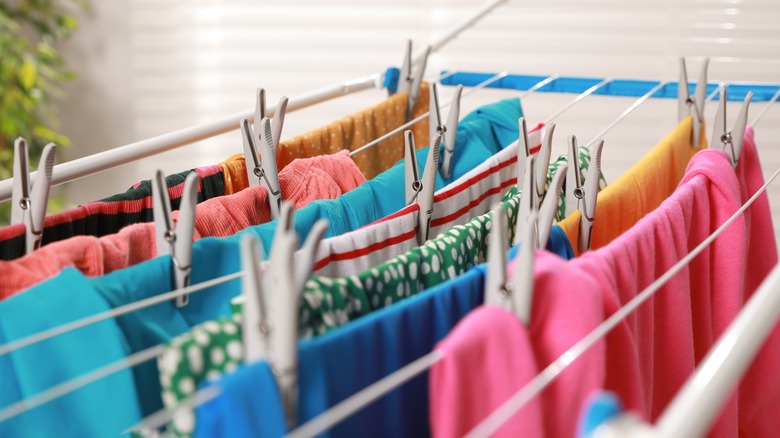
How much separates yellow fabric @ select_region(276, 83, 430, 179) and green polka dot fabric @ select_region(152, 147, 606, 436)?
0.37 metres

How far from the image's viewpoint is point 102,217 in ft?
2.88

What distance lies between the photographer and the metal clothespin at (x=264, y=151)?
943 millimetres

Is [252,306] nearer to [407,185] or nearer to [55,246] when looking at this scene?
[55,246]

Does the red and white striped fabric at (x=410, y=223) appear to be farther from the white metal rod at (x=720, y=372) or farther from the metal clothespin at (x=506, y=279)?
the white metal rod at (x=720, y=372)

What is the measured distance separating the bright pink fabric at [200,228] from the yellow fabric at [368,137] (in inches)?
3.9

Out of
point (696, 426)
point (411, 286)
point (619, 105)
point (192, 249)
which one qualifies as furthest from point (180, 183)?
point (619, 105)

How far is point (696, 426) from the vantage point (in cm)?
42

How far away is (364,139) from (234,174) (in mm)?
291

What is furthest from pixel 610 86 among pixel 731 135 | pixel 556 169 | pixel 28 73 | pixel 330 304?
pixel 28 73

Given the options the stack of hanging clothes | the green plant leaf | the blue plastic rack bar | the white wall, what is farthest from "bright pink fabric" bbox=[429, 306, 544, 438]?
the green plant leaf

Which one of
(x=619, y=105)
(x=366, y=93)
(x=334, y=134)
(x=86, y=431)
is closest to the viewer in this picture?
(x=86, y=431)

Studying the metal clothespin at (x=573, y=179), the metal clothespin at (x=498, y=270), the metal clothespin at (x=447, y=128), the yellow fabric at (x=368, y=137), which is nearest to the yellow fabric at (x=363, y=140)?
the yellow fabric at (x=368, y=137)

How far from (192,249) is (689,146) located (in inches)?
30.1

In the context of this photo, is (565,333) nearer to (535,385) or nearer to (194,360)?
(535,385)
